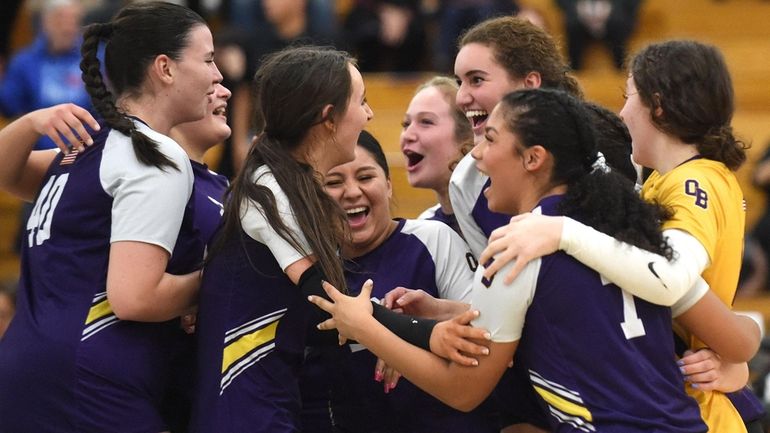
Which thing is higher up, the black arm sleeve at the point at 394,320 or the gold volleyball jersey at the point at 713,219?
the gold volleyball jersey at the point at 713,219

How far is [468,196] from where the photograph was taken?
4.01m

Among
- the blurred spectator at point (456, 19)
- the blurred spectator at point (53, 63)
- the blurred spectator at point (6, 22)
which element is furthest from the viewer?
the blurred spectator at point (6, 22)

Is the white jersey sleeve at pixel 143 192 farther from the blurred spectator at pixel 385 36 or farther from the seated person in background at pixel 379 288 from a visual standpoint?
the blurred spectator at pixel 385 36

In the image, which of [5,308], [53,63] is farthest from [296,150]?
[53,63]

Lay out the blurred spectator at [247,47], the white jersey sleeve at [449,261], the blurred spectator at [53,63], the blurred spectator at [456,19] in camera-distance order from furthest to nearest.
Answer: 1. the blurred spectator at [456,19]
2. the blurred spectator at [53,63]
3. the blurred spectator at [247,47]
4. the white jersey sleeve at [449,261]

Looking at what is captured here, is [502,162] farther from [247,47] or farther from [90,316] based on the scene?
[247,47]

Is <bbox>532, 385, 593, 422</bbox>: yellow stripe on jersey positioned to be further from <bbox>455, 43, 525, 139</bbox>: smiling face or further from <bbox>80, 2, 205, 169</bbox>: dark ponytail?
<bbox>80, 2, 205, 169</bbox>: dark ponytail

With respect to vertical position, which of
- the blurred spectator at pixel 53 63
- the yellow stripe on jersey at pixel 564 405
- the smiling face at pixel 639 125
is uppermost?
the smiling face at pixel 639 125

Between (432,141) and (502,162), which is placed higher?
(502,162)

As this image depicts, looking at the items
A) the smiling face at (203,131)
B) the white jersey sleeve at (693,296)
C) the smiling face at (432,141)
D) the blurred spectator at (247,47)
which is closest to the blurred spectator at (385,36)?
the blurred spectator at (247,47)

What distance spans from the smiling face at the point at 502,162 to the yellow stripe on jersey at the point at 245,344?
28.7 inches

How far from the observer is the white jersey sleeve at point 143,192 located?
3.43 m

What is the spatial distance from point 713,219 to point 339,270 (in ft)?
3.41

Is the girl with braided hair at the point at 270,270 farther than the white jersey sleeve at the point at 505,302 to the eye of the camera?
Yes
